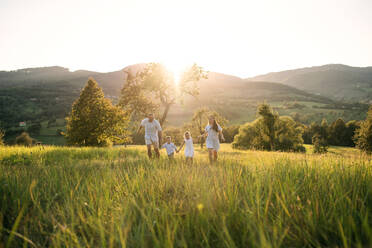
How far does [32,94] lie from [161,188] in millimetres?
218829

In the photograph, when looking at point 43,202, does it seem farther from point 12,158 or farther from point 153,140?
point 12,158

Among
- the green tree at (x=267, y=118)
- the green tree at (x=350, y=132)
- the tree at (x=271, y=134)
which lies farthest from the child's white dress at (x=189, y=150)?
the green tree at (x=350, y=132)

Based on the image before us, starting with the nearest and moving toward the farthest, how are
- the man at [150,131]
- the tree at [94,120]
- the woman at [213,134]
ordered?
1. the woman at [213,134]
2. the man at [150,131]
3. the tree at [94,120]

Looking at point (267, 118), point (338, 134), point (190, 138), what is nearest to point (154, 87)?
point (190, 138)

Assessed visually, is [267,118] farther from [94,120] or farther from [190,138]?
[190,138]

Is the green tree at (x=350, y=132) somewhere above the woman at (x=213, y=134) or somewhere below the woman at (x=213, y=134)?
below

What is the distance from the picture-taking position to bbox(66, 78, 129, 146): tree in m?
24.7

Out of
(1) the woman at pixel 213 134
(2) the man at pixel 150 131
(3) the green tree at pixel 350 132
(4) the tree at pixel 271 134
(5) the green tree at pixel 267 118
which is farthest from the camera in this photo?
(3) the green tree at pixel 350 132

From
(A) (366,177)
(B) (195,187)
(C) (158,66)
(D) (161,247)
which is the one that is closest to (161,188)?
(B) (195,187)

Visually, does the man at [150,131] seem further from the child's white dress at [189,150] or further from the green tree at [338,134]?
the green tree at [338,134]

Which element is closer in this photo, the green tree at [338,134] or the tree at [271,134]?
the tree at [271,134]

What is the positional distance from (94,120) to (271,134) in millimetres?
36455

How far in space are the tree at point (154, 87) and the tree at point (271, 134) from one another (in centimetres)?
1553

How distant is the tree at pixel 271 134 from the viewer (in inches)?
1654
